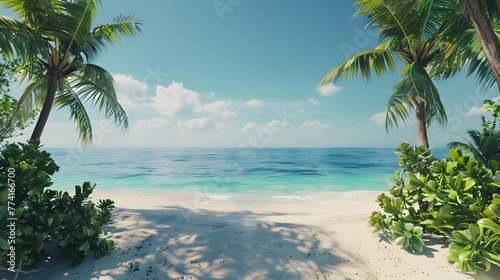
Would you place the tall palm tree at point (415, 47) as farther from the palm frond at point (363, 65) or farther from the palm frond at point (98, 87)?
the palm frond at point (98, 87)

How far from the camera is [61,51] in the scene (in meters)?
5.89

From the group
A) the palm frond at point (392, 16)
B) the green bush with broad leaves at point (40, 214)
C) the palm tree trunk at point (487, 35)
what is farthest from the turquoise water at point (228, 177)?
the green bush with broad leaves at point (40, 214)

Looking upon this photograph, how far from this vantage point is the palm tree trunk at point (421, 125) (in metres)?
4.55

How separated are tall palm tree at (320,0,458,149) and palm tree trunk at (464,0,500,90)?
0.94 m

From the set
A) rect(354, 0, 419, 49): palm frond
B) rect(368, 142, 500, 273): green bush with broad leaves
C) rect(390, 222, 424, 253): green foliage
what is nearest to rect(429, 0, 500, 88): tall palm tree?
rect(354, 0, 419, 49): palm frond

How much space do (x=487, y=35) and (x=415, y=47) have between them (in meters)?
1.67

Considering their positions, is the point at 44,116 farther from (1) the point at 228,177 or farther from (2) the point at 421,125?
(1) the point at 228,177

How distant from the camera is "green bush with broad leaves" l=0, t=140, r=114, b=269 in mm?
2199

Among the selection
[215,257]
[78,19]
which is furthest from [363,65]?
[78,19]

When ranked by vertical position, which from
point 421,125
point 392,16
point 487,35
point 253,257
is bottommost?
point 253,257

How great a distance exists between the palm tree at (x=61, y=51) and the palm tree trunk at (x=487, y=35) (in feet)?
26.3

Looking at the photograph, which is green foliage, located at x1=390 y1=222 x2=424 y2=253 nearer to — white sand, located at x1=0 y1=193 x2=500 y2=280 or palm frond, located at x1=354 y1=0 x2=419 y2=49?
white sand, located at x1=0 y1=193 x2=500 y2=280

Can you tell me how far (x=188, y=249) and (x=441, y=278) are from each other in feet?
10.9

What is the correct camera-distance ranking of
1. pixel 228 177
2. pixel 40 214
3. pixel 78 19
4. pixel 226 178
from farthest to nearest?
1. pixel 228 177
2. pixel 226 178
3. pixel 78 19
4. pixel 40 214
